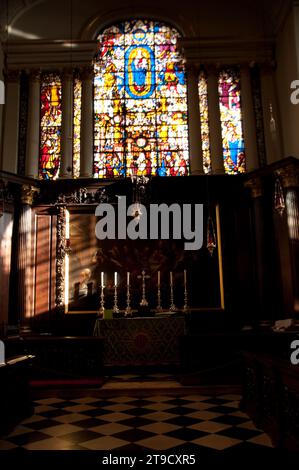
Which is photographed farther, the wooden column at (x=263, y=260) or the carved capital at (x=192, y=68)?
the carved capital at (x=192, y=68)

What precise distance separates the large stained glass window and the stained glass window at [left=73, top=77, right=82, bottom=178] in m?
0.46

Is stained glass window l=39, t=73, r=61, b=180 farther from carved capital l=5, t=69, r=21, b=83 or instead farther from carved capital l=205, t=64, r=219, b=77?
carved capital l=205, t=64, r=219, b=77

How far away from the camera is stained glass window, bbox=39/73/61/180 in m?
12.2

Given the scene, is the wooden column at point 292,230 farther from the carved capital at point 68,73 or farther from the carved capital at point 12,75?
the carved capital at point 12,75

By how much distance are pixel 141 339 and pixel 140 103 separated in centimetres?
685

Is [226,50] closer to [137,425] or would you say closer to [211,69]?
[211,69]

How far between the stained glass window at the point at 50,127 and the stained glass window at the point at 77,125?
1.45 feet

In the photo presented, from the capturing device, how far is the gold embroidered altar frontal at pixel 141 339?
9.07 metres

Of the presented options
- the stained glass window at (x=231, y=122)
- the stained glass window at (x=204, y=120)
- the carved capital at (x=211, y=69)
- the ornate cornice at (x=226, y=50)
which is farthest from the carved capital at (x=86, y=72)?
the stained glass window at (x=231, y=122)

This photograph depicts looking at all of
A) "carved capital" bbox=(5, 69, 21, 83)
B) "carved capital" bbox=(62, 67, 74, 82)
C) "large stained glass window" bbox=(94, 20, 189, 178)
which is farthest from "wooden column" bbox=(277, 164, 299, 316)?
"carved capital" bbox=(5, 69, 21, 83)

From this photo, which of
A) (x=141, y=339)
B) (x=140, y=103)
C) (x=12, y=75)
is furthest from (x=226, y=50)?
(x=141, y=339)

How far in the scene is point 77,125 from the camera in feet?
41.3

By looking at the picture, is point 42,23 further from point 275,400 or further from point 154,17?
point 275,400
